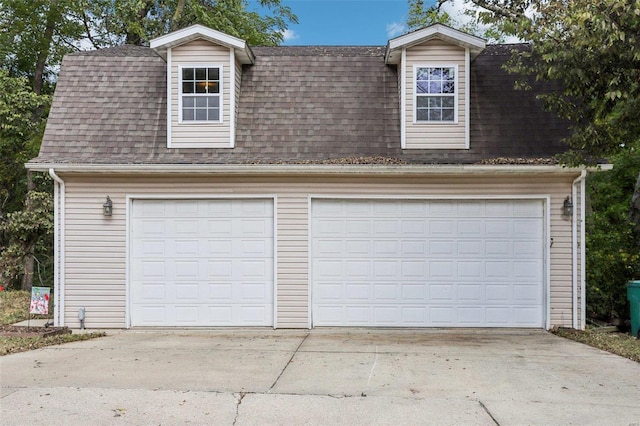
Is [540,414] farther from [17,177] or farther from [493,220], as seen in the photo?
[17,177]

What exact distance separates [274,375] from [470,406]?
2.15 m

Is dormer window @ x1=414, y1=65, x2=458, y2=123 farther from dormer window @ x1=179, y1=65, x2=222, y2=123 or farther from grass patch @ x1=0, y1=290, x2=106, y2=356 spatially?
grass patch @ x1=0, y1=290, x2=106, y2=356

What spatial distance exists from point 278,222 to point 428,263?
2.66 meters

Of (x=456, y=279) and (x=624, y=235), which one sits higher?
(x=624, y=235)

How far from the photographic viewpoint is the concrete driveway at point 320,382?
4609 millimetres

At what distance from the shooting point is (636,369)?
6227 mm

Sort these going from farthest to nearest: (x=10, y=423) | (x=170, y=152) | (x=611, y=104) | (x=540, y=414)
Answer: (x=170, y=152), (x=611, y=104), (x=540, y=414), (x=10, y=423)

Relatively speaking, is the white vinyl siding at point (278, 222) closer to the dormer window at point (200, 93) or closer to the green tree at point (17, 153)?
the dormer window at point (200, 93)

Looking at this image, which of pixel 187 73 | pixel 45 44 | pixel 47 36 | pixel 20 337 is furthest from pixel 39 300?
pixel 47 36

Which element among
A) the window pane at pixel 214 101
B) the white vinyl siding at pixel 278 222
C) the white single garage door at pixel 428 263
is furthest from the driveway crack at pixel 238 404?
the window pane at pixel 214 101

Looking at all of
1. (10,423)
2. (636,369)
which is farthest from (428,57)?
(10,423)

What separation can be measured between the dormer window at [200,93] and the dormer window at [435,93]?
3514 millimetres

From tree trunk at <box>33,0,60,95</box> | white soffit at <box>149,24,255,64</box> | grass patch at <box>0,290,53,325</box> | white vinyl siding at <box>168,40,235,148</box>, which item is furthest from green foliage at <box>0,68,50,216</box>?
white vinyl siding at <box>168,40,235,148</box>

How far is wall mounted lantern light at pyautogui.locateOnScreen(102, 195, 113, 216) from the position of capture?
8953mm
